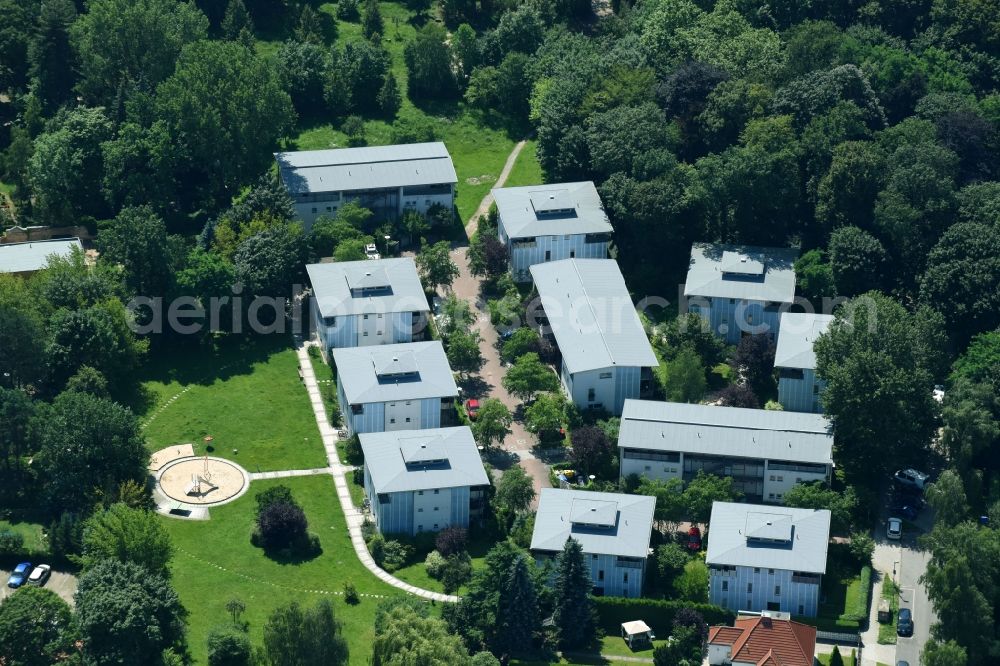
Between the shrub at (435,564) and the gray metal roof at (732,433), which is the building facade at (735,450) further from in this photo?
the shrub at (435,564)

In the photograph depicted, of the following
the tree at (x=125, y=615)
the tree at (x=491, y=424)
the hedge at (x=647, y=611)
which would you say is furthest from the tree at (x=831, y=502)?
the tree at (x=125, y=615)

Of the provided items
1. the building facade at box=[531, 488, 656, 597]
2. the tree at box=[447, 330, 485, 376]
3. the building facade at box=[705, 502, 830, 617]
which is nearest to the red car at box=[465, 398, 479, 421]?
the tree at box=[447, 330, 485, 376]

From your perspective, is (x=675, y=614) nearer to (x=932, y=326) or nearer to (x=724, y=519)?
(x=724, y=519)

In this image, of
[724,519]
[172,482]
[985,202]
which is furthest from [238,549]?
[985,202]

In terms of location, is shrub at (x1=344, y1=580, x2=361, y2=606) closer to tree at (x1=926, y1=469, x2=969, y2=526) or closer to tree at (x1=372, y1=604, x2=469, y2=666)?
tree at (x1=372, y1=604, x2=469, y2=666)

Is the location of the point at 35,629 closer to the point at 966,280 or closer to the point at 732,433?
the point at 732,433

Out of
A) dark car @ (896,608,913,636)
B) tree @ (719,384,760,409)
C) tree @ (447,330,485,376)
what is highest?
tree @ (447,330,485,376)
